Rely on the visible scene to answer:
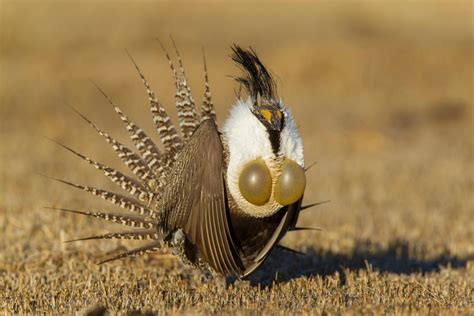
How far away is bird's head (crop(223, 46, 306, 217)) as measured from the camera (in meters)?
3.97

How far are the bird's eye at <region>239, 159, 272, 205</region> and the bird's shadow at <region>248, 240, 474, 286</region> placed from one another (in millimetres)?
789

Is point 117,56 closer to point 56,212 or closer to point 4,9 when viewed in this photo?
point 4,9

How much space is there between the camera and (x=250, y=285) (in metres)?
4.56

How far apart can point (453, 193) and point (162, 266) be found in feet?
13.4

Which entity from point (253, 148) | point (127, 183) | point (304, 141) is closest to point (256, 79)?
point (253, 148)

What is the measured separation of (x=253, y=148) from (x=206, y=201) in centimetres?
34

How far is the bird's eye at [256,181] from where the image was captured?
396cm

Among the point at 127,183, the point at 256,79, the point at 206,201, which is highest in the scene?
the point at 256,79

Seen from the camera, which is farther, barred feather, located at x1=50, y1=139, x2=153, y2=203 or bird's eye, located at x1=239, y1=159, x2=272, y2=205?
barred feather, located at x1=50, y1=139, x2=153, y2=203

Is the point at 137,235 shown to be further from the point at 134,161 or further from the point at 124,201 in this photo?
the point at 134,161

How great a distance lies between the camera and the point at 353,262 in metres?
5.43

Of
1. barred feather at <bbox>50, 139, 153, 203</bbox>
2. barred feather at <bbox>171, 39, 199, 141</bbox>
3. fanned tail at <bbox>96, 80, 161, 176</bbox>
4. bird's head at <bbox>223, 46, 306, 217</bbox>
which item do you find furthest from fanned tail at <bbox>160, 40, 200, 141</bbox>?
bird's head at <bbox>223, 46, 306, 217</bbox>

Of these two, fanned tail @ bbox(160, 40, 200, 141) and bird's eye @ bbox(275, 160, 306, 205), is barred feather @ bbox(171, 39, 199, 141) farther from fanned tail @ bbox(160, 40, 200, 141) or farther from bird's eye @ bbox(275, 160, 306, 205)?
bird's eye @ bbox(275, 160, 306, 205)

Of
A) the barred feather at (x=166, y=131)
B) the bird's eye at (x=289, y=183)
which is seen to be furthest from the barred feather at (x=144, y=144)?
the bird's eye at (x=289, y=183)
